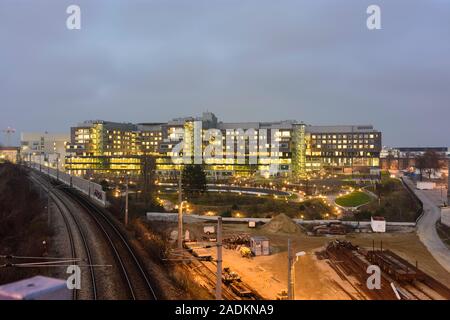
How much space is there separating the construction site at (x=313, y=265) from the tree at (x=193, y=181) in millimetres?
17855

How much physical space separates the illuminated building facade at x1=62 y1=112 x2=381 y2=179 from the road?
162 ft

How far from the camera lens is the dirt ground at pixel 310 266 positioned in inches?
784

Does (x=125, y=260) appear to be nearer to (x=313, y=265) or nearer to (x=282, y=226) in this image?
(x=313, y=265)

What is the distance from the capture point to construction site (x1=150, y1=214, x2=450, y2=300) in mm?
19267

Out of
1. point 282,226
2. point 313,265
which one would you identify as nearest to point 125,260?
point 313,265

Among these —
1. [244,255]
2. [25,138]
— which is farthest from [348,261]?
[25,138]

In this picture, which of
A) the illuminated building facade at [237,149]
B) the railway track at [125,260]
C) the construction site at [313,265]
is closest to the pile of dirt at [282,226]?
the construction site at [313,265]

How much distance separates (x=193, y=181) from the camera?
5344 cm

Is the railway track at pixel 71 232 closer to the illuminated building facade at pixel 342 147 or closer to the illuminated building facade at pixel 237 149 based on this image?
the illuminated building facade at pixel 237 149

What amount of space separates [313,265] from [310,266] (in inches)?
14.0

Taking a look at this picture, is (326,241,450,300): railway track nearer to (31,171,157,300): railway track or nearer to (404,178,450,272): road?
(404,178,450,272): road

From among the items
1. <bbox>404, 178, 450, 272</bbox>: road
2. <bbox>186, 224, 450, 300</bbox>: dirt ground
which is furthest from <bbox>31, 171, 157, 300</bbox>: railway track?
<bbox>404, 178, 450, 272</bbox>: road
